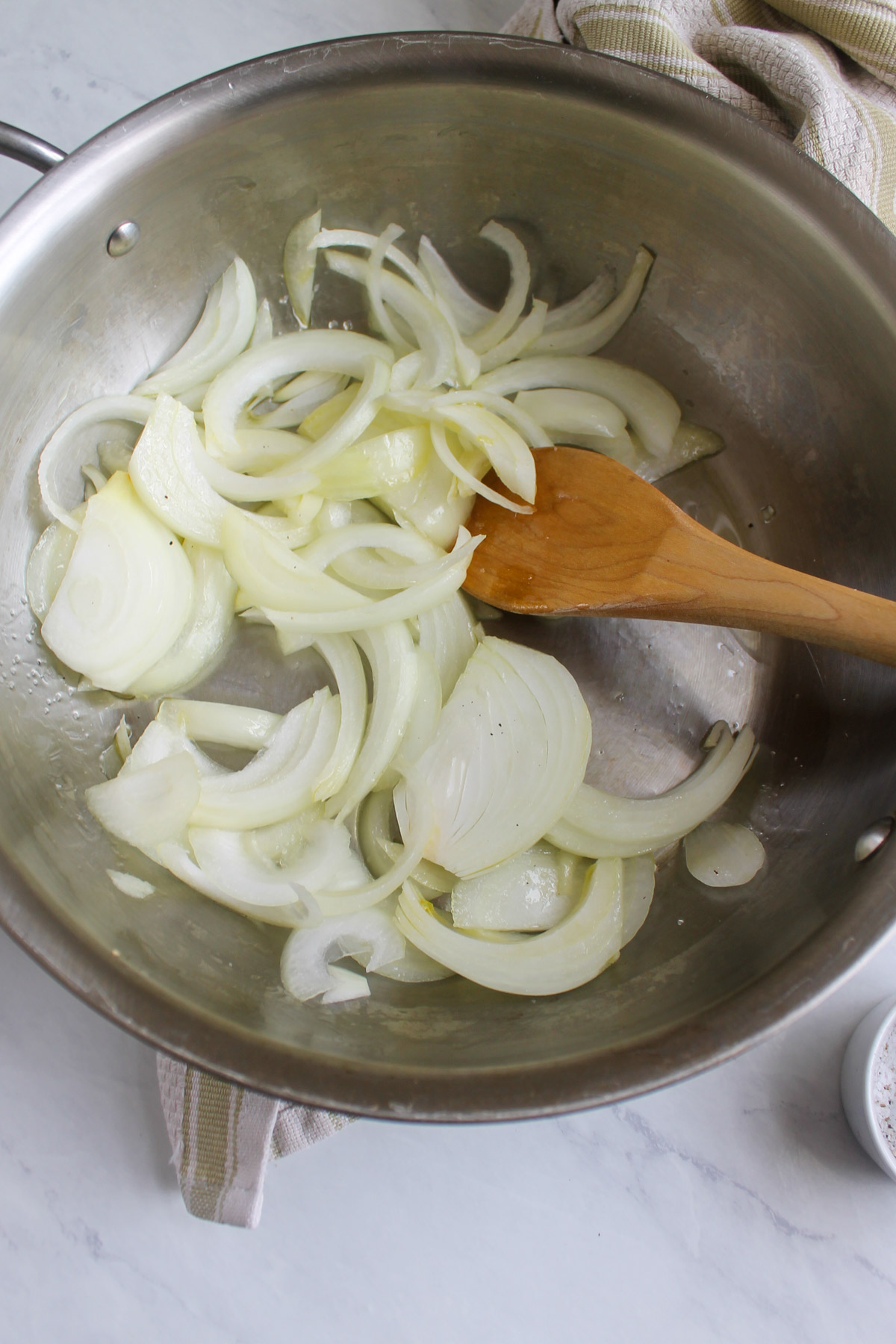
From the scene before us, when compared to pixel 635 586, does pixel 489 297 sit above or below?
above

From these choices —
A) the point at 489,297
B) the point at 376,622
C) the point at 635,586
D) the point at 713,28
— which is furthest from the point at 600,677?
the point at 713,28

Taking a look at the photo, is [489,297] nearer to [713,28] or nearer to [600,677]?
[713,28]

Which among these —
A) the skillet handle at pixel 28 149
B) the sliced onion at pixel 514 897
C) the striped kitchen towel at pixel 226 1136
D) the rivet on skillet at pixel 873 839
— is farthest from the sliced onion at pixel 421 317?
the striped kitchen towel at pixel 226 1136

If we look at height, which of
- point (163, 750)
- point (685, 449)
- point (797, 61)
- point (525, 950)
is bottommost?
point (163, 750)

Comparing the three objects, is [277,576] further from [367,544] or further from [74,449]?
[74,449]

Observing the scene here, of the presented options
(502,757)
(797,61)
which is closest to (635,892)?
(502,757)

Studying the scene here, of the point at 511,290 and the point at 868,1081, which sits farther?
the point at 511,290

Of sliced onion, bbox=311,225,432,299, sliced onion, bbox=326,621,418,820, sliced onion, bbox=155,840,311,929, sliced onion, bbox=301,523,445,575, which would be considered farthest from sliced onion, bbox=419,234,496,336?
sliced onion, bbox=155,840,311,929

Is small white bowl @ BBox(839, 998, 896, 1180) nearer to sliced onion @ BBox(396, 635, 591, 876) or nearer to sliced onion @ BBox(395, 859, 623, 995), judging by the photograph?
sliced onion @ BBox(395, 859, 623, 995)
